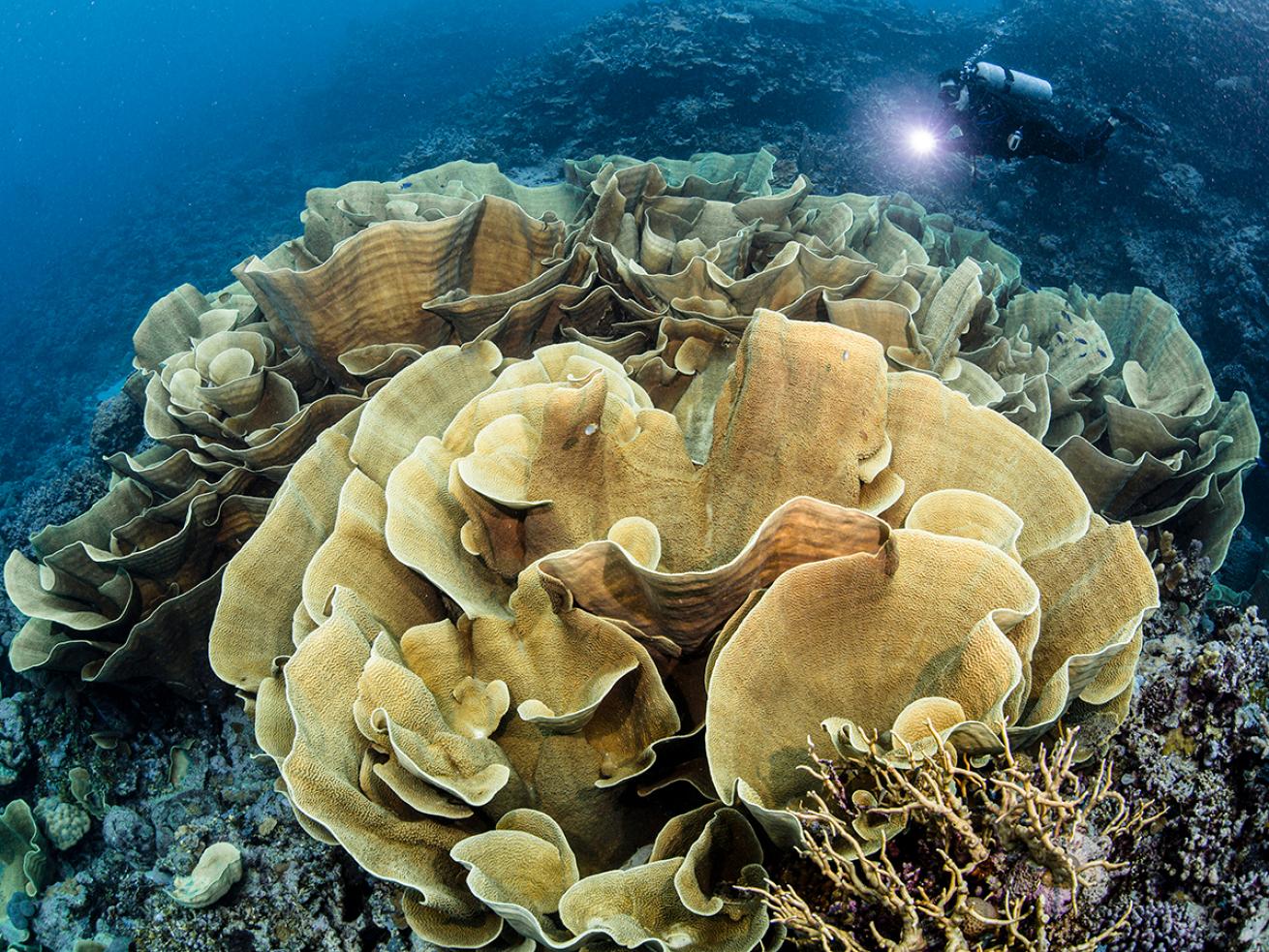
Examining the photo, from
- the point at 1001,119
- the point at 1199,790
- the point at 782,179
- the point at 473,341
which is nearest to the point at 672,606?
the point at 1199,790

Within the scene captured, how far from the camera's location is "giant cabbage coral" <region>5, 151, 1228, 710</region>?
3121mm

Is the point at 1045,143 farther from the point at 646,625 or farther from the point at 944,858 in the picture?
the point at 944,858

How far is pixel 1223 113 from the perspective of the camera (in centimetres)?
955

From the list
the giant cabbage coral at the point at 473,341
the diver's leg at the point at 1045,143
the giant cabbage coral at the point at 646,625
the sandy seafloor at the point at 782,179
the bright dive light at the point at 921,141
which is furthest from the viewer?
the bright dive light at the point at 921,141

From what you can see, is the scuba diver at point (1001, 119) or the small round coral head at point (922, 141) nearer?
the scuba diver at point (1001, 119)

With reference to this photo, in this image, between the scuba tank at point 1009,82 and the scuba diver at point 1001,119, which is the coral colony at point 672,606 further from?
the scuba tank at point 1009,82

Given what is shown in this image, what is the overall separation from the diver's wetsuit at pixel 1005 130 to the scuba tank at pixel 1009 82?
2.9 inches

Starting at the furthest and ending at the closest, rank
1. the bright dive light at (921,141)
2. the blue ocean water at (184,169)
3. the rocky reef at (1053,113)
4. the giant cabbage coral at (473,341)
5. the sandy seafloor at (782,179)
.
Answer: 1. the blue ocean water at (184,169)
2. the bright dive light at (921,141)
3. the rocky reef at (1053,113)
4. the giant cabbage coral at (473,341)
5. the sandy seafloor at (782,179)

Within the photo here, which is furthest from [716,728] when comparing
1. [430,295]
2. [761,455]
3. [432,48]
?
[432,48]

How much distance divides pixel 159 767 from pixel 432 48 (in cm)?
3158

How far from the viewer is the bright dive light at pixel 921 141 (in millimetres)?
8797

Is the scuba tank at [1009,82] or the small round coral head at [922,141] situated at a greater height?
the scuba tank at [1009,82]

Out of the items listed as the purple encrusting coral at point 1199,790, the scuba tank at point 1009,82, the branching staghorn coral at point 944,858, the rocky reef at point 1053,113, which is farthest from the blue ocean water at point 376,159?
the branching staghorn coral at point 944,858

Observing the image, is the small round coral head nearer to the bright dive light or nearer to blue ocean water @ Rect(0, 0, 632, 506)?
the bright dive light
